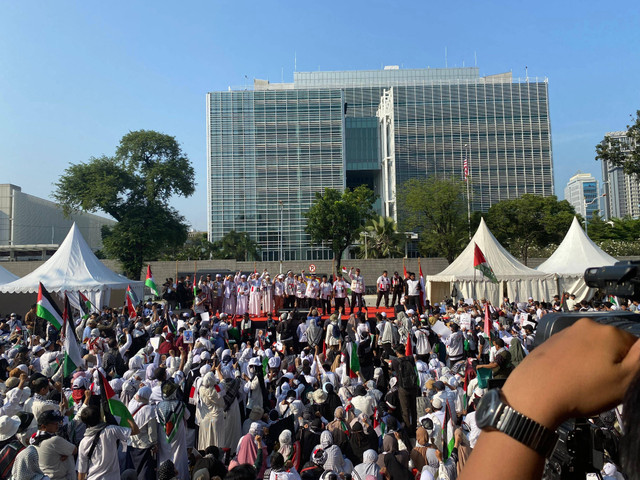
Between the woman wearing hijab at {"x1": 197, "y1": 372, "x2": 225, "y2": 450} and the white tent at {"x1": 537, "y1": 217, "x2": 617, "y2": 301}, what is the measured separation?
19.4 metres

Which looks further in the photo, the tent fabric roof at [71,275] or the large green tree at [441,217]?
the large green tree at [441,217]

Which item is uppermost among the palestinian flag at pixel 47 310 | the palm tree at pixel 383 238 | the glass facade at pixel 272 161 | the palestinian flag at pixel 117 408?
the glass facade at pixel 272 161

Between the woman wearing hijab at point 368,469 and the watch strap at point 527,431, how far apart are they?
530 cm

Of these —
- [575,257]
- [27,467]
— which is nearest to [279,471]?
[27,467]

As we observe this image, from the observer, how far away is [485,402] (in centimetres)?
90

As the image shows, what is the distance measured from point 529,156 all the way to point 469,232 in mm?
28609

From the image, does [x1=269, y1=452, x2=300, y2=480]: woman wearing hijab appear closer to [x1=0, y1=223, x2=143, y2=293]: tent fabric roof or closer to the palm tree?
[x1=0, y1=223, x2=143, y2=293]: tent fabric roof

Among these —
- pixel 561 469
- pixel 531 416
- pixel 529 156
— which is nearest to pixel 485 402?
pixel 531 416

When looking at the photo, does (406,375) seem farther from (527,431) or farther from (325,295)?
(325,295)

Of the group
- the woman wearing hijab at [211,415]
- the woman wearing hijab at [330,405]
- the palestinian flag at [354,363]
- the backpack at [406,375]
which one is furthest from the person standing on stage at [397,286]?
the woman wearing hijab at [211,415]

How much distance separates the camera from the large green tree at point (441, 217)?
4234cm

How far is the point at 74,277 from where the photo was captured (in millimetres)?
21828

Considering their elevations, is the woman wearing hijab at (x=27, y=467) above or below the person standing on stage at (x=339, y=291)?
below

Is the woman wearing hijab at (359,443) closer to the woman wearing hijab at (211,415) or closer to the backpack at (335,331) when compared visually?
the woman wearing hijab at (211,415)
